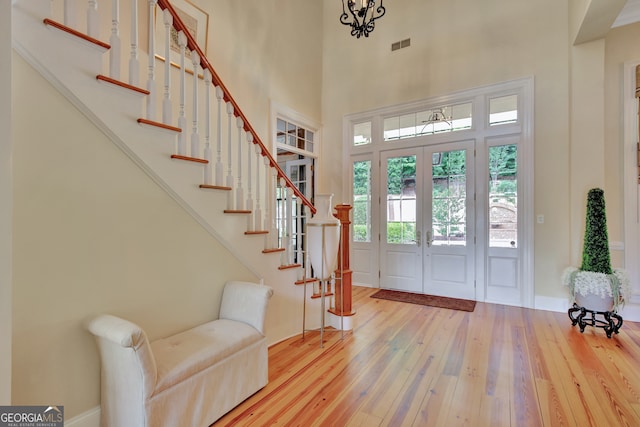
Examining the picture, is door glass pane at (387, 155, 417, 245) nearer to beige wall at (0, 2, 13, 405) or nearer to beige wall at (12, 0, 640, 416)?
beige wall at (12, 0, 640, 416)

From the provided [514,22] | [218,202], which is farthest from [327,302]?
[514,22]

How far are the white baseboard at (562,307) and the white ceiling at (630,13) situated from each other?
3.35 meters

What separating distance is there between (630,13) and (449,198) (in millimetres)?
2868

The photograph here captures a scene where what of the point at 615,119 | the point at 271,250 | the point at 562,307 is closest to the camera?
the point at 271,250

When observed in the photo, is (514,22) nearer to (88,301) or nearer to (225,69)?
(225,69)

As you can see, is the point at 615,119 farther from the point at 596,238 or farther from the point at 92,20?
the point at 92,20

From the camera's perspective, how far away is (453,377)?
2.17 meters

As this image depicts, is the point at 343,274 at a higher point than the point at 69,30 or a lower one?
lower

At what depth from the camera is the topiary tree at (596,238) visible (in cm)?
296

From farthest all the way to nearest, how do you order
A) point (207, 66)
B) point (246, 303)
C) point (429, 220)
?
point (429, 220) → point (207, 66) → point (246, 303)

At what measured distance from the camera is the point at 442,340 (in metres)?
2.83

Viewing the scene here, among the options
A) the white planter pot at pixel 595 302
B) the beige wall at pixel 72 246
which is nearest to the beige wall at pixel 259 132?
the beige wall at pixel 72 246

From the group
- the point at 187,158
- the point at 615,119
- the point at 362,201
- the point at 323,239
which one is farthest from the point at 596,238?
the point at 187,158

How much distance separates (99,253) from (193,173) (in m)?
0.77
